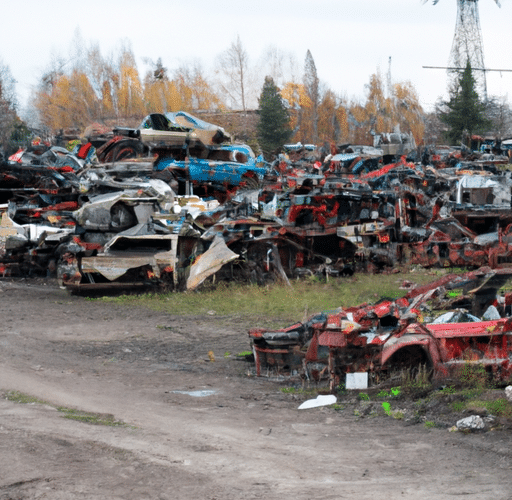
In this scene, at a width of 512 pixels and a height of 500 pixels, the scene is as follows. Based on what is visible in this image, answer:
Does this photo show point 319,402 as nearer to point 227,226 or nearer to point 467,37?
point 227,226

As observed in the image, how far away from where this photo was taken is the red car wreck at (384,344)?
6.59m

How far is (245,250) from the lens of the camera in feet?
46.9

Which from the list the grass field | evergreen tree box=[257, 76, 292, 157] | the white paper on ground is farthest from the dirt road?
evergreen tree box=[257, 76, 292, 157]

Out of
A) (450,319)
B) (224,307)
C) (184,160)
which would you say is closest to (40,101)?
(184,160)

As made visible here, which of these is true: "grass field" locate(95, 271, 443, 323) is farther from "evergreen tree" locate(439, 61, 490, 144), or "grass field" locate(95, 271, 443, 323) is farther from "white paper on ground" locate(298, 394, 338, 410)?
"evergreen tree" locate(439, 61, 490, 144)

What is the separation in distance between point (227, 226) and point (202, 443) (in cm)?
916

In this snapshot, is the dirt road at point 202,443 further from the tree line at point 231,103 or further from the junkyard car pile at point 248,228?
the tree line at point 231,103

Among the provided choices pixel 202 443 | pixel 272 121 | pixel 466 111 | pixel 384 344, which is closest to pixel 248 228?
pixel 384 344

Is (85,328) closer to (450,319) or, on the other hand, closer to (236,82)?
Result: (450,319)

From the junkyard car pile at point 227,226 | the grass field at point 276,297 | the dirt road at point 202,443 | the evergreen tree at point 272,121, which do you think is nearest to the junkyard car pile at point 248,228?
the junkyard car pile at point 227,226

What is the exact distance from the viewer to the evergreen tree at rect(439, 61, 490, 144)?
44500 mm

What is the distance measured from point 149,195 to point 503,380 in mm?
10374

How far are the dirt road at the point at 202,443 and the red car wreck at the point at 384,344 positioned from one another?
435 millimetres

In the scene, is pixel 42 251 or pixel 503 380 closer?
pixel 503 380
